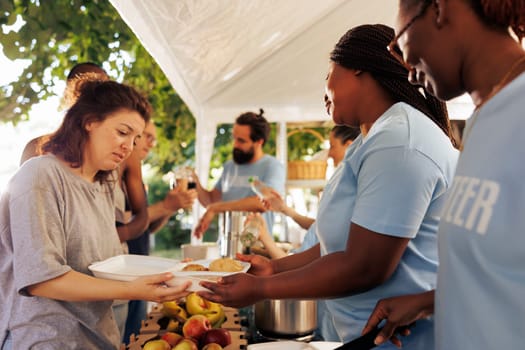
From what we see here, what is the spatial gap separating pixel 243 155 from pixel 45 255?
2640 mm

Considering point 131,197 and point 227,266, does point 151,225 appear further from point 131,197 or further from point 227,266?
point 227,266

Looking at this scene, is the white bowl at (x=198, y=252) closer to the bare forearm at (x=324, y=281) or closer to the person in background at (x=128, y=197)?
the person in background at (x=128, y=197)

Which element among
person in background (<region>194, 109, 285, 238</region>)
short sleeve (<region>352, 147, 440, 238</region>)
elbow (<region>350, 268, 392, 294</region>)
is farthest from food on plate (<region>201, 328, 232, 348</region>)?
person in background (<region>194, 109, 285, 238</region>)

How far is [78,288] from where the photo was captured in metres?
1.35

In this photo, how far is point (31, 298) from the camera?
1367 millimetres

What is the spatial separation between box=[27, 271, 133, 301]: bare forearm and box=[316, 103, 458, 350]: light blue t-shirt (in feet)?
2.26

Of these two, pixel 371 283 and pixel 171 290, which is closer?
pixel 371 283

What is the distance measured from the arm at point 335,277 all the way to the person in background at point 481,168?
0.81 feet

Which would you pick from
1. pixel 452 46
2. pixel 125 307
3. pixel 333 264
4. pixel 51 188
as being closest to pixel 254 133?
pixel 125 307

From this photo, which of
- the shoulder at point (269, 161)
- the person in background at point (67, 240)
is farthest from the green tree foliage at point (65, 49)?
the shoulder at point (269, 161)

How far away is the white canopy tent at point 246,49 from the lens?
2.12 metres

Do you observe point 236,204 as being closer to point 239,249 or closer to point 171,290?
point 239,249

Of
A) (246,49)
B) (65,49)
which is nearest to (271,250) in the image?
(246,49)

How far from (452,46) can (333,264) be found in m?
0.54
